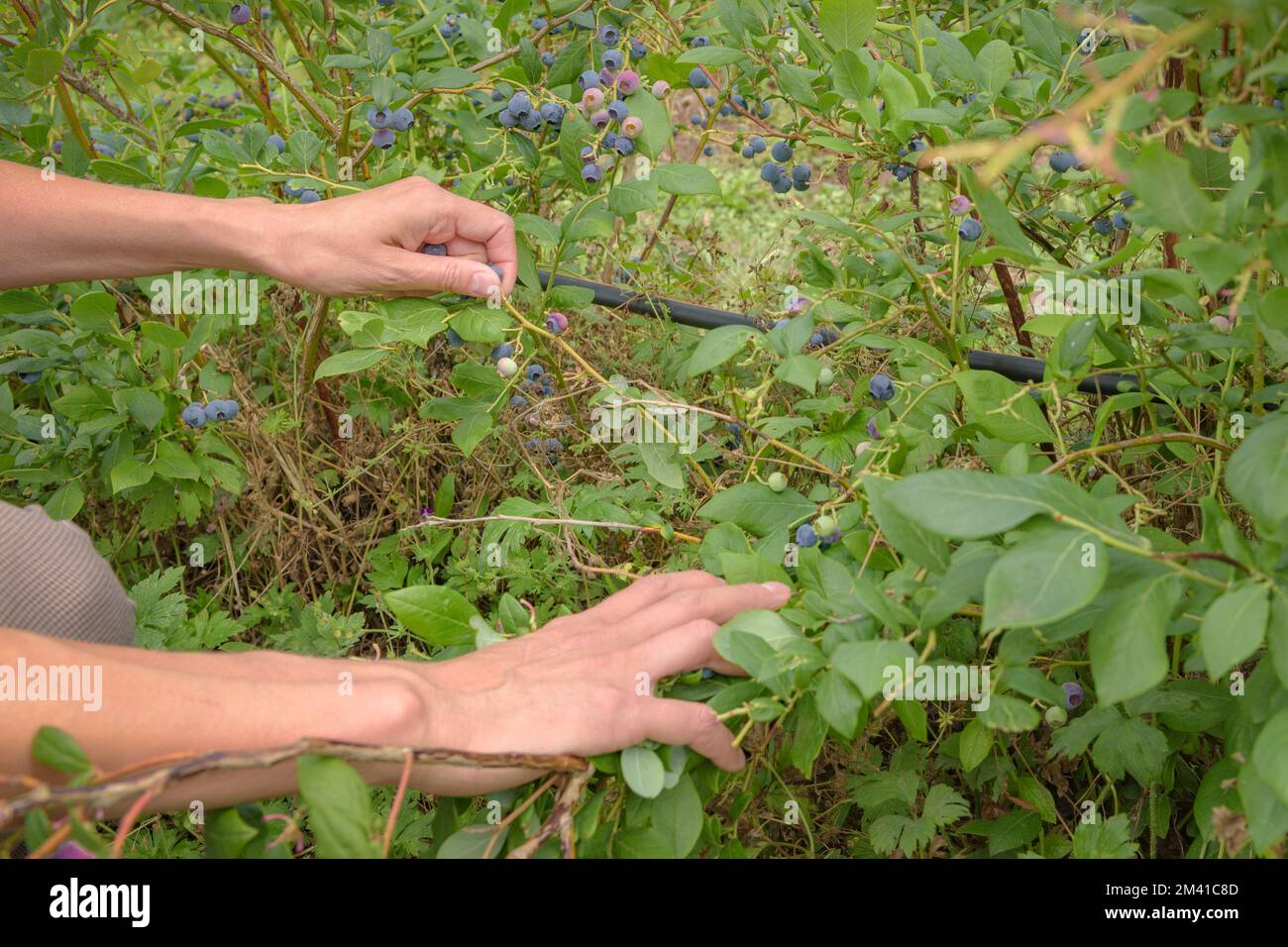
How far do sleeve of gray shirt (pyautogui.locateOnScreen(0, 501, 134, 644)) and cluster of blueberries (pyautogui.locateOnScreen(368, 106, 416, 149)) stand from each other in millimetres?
708

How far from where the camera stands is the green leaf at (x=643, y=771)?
3.26ft

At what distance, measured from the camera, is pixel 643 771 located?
39.5 inches

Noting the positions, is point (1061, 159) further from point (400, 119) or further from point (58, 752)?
point (58, 752)

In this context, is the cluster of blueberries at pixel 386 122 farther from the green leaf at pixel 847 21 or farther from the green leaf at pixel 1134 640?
the green leaf at pixel 1134 640

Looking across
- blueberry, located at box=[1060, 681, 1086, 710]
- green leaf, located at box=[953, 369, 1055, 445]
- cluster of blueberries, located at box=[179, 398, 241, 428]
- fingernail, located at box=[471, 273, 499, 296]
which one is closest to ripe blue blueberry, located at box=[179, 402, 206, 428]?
cluster of blueberries, located at box=[179, 398, 241, 428]

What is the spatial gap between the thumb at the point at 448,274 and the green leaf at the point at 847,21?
52 cm

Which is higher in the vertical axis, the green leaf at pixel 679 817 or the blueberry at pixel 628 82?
the blueberry at pixel 628 82

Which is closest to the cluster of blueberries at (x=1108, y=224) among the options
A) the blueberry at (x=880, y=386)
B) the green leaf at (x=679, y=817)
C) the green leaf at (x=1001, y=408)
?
the blueberry at (x=880, y=386)

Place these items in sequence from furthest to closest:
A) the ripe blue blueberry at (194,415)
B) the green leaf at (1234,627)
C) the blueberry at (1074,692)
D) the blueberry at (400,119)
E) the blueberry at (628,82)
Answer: the ripe blue blueberry at (194,415)
the blueberry at (400,119)
the blueberry at (628,82)
the blueberry at (1074,692)
the green leaf at (1234,627)

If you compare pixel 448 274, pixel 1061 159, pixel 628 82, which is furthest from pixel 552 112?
pixel 1061 159

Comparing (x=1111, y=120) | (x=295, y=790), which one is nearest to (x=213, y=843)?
(x=295, y=790)

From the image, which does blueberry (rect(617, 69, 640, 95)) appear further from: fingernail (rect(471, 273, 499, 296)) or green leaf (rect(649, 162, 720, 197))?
fingernail (rect(471, 273, 499, 296))

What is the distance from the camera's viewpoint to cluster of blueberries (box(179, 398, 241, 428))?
5.88 ft

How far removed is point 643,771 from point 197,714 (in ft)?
1.24
